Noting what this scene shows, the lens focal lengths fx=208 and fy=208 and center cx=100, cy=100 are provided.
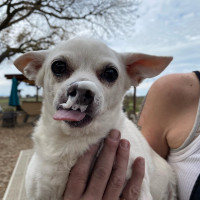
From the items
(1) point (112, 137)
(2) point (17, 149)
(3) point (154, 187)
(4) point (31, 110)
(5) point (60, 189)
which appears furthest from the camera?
(4) point (31, 110)

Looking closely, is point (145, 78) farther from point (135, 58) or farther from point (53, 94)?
point (53, 94)

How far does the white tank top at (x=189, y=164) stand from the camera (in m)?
1.35

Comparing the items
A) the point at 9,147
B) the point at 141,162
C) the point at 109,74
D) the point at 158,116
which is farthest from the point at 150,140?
the point at 9,147

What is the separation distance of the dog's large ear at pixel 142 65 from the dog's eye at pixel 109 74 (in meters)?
0.24

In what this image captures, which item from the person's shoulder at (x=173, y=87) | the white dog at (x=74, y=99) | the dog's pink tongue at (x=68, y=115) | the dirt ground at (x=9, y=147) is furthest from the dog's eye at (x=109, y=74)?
the dirt ground at (x=9, y=147)

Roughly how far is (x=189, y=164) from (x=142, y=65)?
2.45 ft

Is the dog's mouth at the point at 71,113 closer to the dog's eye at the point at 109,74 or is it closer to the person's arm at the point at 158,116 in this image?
the dog's eye at the point at 109,74

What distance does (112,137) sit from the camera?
1.26m

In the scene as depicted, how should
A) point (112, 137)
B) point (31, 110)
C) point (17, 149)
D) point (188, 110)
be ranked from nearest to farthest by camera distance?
point (112, 137), point (188, 110), point (17, 149), point (31, 110)

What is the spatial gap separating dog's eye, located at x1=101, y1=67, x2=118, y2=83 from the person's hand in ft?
1.14

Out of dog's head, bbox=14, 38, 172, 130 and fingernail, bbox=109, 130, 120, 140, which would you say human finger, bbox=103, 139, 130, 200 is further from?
dog's head, bbox=14, 38, 172, 130

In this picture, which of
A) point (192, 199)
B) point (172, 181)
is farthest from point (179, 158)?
point (192, 199)

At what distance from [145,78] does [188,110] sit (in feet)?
1.53

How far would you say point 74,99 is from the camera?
93cm
